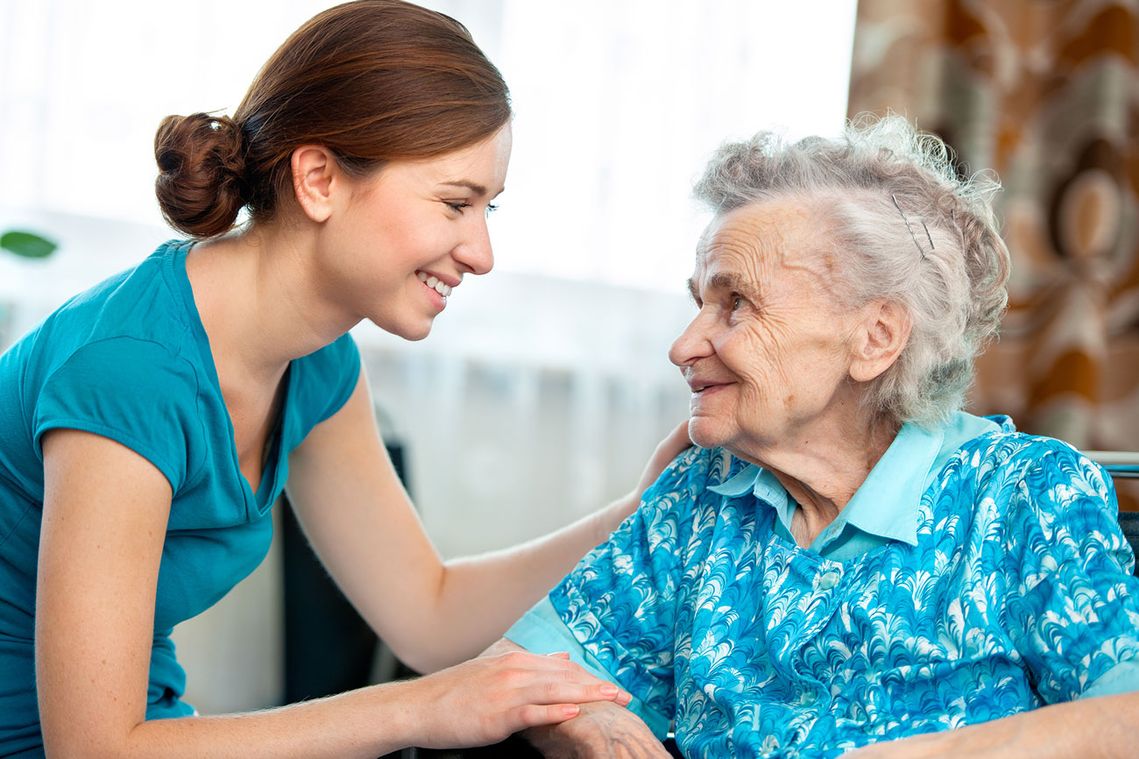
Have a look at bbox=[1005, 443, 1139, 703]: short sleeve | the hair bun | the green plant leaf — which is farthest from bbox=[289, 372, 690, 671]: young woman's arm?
the green plant leaf

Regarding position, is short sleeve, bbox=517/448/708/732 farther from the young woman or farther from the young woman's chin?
the young woman's chin

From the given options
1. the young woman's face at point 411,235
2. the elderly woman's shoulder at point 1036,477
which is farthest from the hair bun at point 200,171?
the elderly woman's shoulder at point 1036,477

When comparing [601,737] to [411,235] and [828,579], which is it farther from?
[411,235]

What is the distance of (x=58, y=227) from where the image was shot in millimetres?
2680

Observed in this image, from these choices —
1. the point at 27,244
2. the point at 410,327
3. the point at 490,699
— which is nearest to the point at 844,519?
the point at 490,699

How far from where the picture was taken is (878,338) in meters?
1.39

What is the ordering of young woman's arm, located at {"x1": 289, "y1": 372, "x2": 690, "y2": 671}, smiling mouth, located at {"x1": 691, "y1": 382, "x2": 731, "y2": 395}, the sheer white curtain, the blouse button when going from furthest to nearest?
the sheer white curtain
young woman's arm, located at {"x1": 289, "y1": 372, "x2": 690, "y2": 671}
smiling mouth, located at {"x1": 691, "y1": 382, "x2": 731, "y2": 395}
the blouse button

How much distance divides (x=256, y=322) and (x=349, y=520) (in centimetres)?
40

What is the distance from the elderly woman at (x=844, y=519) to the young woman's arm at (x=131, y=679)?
5.3 inches

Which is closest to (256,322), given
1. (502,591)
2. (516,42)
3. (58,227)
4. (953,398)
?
(502,591)

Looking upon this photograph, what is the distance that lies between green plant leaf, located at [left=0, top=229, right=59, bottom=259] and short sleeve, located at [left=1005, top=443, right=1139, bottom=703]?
6.56ft

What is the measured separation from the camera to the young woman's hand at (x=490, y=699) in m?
1.26

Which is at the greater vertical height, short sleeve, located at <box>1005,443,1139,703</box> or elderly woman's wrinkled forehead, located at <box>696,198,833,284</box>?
elderly woman's wrinkled forehead, located at <box>696,198,833,284</box>

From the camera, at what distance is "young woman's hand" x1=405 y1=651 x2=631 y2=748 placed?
1.26 m
